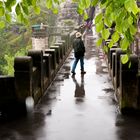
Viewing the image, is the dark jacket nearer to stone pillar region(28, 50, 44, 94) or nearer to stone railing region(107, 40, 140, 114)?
stone pillar region(28, 50, 44, 94)

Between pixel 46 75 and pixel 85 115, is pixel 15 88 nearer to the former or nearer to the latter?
pixel 85 115

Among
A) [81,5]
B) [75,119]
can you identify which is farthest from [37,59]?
[81,5]

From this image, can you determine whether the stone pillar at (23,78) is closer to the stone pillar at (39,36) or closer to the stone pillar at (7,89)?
the stone pillar at (7,89)

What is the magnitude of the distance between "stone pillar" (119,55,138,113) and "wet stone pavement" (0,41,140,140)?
0.39m

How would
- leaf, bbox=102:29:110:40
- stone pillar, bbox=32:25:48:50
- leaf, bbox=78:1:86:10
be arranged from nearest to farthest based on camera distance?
1. leaf, bbox=102:29:110:40
2. leaf, bbox=78:1:86:10
3. stone pillar, bbox=32:25:48:50

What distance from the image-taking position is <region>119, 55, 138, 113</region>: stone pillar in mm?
11367

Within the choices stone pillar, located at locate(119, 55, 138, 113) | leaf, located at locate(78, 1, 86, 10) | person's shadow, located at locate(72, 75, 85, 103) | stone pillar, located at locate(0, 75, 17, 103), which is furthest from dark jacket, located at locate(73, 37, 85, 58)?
leaf, located at locate(78, 1, 86, 10)

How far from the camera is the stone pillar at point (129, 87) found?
37.3 ft

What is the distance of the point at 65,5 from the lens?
236ft

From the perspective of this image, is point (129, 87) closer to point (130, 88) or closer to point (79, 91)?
point (130, 88)

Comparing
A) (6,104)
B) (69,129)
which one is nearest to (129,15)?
(69,129)

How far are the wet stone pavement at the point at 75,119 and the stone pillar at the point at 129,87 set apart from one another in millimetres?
394

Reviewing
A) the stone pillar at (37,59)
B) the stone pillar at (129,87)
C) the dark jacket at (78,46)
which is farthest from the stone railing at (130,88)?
the dark jacket at (78,46)

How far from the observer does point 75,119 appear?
10773 mm
